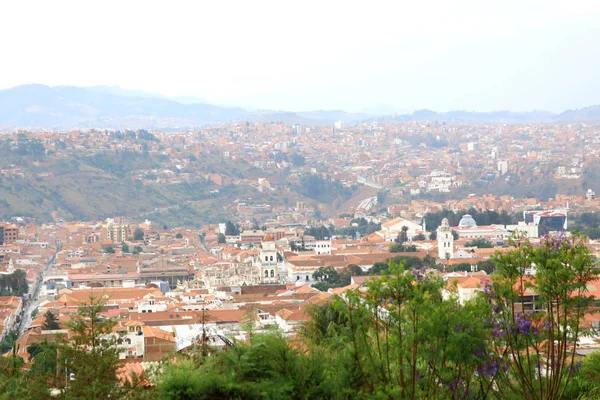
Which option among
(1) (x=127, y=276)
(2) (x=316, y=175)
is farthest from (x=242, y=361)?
(2) (x=316, y=175)

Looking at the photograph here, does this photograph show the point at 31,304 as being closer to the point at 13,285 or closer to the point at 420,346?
the point at 13,285

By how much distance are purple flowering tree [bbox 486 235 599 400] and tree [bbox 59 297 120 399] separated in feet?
11.0

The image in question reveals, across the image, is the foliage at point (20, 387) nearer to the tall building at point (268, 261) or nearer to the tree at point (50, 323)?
the tree at point (50, 323)

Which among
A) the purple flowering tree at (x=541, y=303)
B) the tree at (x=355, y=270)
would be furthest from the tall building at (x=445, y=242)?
the purple flowering tree at (x=541, y=303)

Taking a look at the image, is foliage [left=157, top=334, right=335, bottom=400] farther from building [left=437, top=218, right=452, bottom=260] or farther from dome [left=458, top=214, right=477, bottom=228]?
dome [left=458, top=214, right=477, bottom=228]

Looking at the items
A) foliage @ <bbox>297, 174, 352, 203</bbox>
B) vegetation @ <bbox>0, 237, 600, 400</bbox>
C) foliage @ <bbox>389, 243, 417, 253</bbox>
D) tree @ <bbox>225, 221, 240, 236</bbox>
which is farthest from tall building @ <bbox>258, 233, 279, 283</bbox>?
foliage @ <bbox>297, 174, 352, 203</bbox>

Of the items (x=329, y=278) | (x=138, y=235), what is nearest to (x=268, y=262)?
(x=329, y=278)

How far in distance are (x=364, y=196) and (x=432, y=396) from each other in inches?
3560

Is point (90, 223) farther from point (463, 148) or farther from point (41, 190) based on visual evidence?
point (463, 148)

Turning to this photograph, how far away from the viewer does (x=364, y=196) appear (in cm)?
9994

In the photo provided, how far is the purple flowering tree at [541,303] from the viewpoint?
9.17 m

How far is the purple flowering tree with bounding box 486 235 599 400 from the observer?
9.17 m

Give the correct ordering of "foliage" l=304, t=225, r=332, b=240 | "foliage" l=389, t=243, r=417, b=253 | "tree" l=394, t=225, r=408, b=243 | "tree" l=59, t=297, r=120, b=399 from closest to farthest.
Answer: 1. "tree" l=59, t=297, r=120, b=399
2. "foliage" l=389, t=243, r=417, b=253
3. "tree" l=394, t=225, r=408, b=243
4. "foliage" l=304, t=225, r=332, b=240

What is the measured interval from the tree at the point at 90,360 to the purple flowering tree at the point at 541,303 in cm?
337
